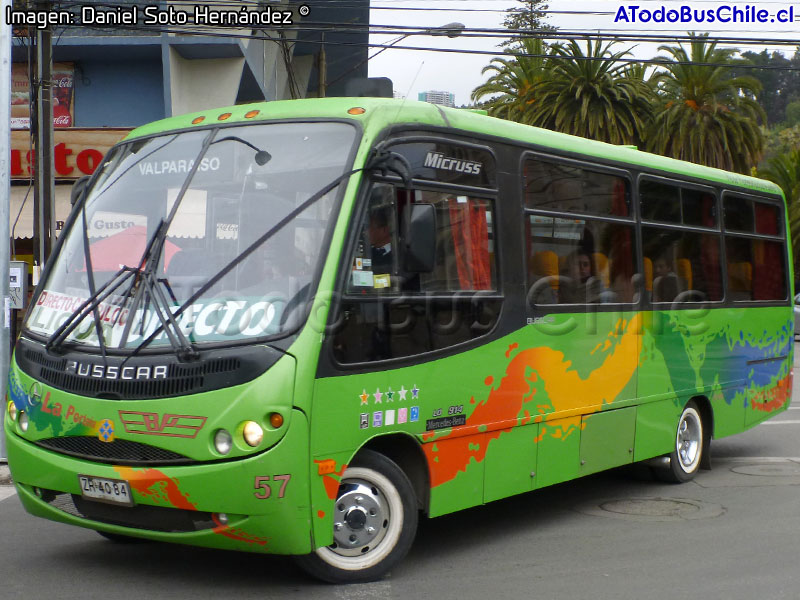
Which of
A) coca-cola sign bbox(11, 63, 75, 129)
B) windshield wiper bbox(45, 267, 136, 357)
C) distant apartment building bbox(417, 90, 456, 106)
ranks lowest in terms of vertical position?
windshield wiper bbox(45, 267, 136, 357)

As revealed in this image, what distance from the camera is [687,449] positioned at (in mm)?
9711

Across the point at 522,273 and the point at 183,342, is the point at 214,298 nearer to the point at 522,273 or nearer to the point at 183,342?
the point at 183,342

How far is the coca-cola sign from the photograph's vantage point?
781 inches

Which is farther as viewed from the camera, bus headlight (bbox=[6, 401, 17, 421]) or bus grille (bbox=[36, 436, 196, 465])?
bus headlight (bbox=[6, 401, 17, 421])

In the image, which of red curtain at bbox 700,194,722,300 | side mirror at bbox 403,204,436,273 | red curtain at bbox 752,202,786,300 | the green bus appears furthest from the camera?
red curtain at bbox 752,202,786,300

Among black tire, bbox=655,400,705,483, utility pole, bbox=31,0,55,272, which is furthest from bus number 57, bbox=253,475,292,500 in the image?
utility pole, bbox=31,0,55,272

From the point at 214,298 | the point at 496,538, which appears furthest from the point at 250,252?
the point at 496,538

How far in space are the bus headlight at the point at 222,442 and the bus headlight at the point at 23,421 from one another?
4.45 feet

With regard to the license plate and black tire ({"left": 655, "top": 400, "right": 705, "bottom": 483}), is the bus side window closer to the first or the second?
the license plate

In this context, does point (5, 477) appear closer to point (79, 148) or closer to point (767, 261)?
point (767, 261)

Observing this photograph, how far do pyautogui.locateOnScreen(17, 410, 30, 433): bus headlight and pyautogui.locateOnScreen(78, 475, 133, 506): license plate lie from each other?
594 millimetres

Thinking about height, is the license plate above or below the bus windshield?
below

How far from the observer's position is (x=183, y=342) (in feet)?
18.2

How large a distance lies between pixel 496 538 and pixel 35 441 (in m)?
3.09
